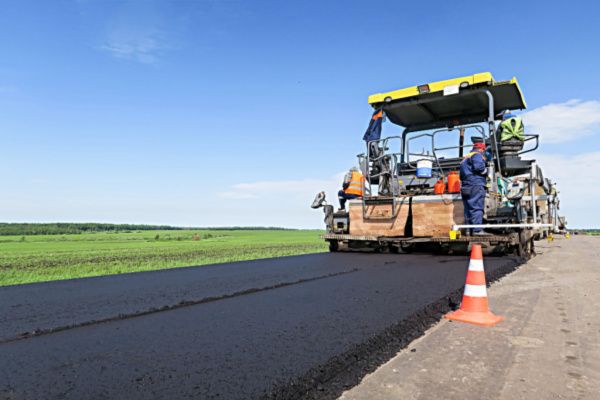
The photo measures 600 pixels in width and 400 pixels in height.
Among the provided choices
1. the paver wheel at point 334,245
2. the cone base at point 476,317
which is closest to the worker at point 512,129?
the paver wheel at point 334,245

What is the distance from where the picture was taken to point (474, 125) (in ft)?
27.7

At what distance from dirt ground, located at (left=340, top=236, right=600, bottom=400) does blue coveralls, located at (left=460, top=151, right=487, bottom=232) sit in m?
3.52

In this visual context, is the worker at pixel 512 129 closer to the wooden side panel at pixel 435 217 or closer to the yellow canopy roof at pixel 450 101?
the yellow canopy roof at pixel 450 101

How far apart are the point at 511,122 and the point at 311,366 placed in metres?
7.55

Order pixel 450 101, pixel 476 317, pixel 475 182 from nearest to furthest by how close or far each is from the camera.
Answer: pixel 476 317, pixel 475 182, pixel 450 101

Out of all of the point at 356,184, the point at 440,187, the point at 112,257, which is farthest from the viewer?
the point at 112,257

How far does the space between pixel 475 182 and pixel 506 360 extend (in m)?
5.46

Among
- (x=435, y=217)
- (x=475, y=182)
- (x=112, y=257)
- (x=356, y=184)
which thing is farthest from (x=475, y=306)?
(x=112, y=257)

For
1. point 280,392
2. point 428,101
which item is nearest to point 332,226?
point 428,101

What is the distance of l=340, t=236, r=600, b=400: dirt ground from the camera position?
6.41ft

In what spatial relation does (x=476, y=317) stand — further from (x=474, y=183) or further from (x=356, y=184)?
(x=356, y=184)

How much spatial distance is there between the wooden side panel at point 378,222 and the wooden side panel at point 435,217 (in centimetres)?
25

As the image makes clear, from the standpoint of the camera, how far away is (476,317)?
327 centimetres

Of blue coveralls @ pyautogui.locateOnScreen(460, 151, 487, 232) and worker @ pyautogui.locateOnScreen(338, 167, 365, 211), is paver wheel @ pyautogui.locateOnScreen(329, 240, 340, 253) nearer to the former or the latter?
worker @ pyautogui.locateOnScreen(338, 167, 365, 211)
